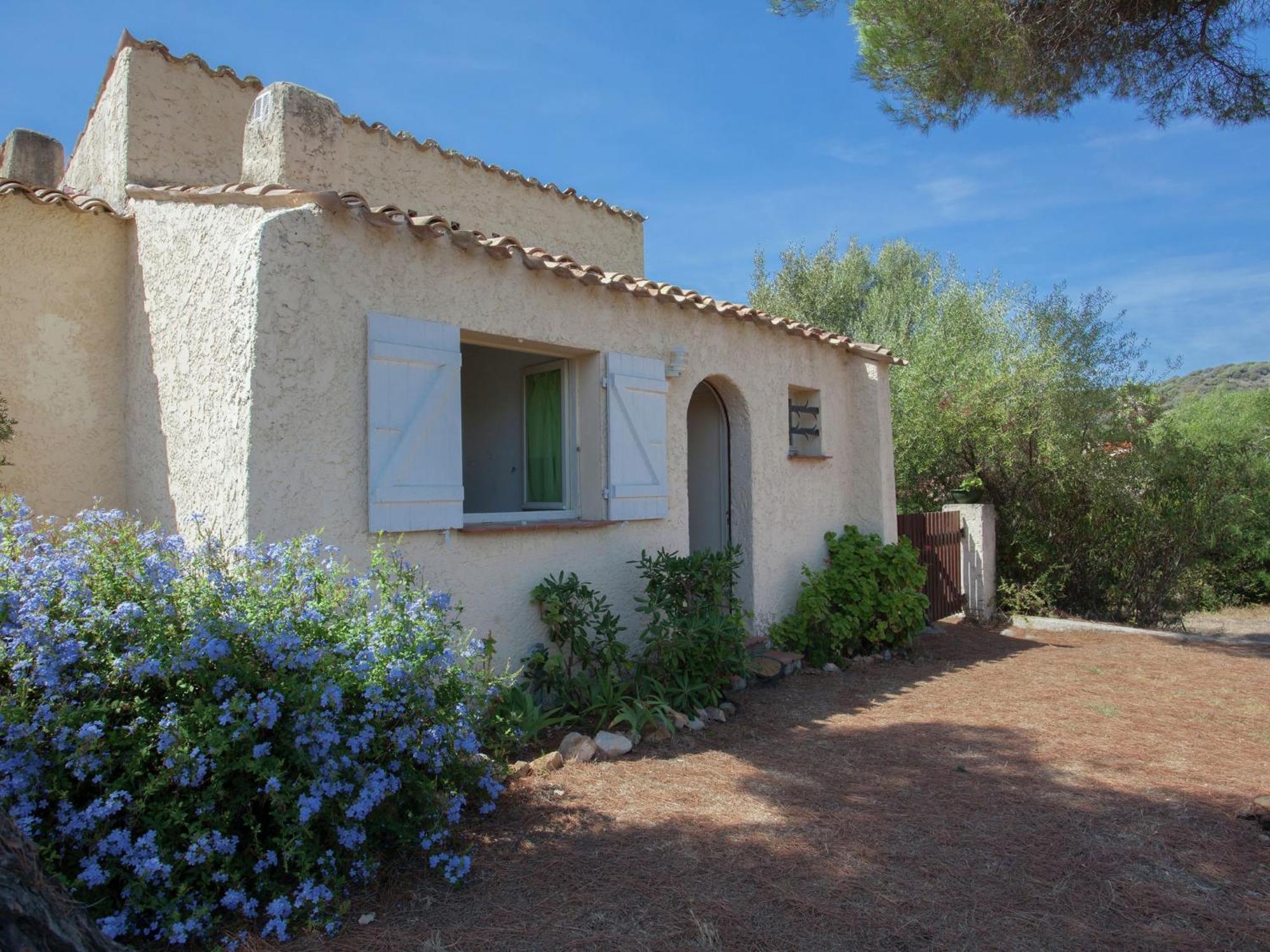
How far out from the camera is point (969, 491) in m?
11.3

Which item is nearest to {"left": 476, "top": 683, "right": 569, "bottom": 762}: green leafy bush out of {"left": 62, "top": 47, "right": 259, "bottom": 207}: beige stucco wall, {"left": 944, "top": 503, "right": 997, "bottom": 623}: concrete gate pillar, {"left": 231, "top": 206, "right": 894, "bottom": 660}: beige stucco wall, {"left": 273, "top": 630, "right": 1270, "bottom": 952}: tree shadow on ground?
{"left": 273, "top": 630, "right": 1270, "bottom": 952}: tree shadow on ground

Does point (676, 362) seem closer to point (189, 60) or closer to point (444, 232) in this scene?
point (444, 232)

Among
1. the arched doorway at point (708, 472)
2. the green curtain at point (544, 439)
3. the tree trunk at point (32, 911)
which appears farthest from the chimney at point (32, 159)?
the tree trunk at point (32, 911)

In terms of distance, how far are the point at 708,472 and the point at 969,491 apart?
4.95 metres

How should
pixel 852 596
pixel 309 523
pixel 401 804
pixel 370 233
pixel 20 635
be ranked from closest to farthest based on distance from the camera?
pixel 20 635 < pixel 401 804 < pixel 309 523 < pixel 370 233 < pixel 852 596

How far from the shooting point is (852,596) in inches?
314

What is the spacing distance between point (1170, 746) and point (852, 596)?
9.86 feet

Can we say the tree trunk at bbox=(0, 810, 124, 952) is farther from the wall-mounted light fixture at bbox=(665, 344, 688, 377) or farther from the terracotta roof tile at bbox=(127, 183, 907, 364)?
the wall-mounted light fixture at bbox=(665, 344, 688, 377)

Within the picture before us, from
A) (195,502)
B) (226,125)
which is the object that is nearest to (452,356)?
(195,502)

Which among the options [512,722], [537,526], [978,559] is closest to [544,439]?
[537,526]

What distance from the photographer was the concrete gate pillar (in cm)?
1052

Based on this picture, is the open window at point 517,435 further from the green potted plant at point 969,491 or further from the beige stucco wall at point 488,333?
the green potted plant at point 969,491

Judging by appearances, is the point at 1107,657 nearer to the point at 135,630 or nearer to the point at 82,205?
the point at 135,630

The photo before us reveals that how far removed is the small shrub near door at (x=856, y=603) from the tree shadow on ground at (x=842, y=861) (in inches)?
93.8
